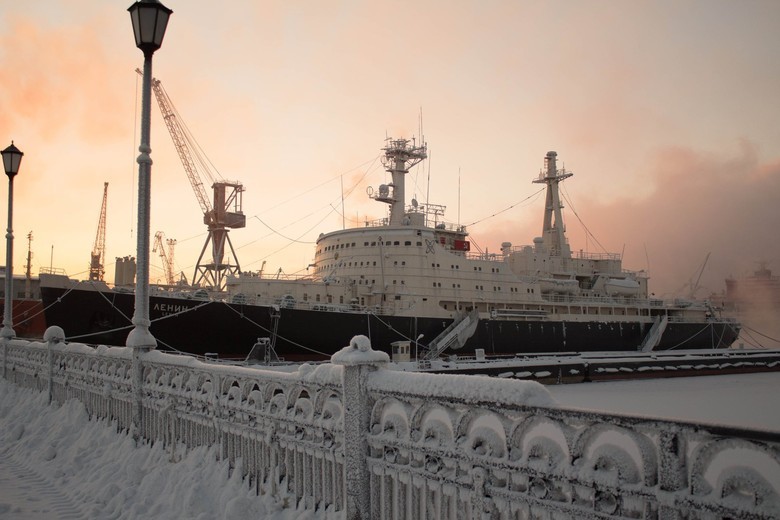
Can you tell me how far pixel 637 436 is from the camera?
2.66 metres

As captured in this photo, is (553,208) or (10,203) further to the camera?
(553,208)

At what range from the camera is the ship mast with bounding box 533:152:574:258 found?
5056 cm

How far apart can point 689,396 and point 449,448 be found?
26.3m

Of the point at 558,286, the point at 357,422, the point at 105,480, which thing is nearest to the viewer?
the point at 357,422

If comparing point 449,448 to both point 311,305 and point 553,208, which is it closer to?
point 311,305

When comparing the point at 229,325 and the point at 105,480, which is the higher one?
the point at 229,325

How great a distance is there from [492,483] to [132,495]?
4.64 meters

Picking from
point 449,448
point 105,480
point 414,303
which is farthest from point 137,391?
point 414,303

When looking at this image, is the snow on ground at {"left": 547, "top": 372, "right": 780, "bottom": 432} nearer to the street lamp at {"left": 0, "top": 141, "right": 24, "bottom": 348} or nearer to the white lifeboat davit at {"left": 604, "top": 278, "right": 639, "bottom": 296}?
the white lifeboat davit at {"left": 604, "top": 278, "right": 639, "bottom": 296}

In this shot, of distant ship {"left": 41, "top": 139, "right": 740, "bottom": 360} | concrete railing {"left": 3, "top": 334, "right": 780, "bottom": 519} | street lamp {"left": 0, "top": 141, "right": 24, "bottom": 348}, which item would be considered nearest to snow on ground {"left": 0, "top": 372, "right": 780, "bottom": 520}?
concrete railing {"left": 3, "top": 334, "right": 780, "bottom": 519}

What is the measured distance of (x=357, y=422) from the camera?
14.2 ft

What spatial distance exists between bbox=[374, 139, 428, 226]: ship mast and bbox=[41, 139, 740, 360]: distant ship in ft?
0.26

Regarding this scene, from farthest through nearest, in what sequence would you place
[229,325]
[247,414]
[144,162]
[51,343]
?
[229,325] < [51,343] < [144,162] < [247,414]

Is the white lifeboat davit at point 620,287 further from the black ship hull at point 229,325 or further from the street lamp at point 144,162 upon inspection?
the street lamp at point 144,162
